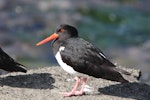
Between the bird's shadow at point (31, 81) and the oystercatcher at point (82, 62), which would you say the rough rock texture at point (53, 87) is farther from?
the oystercatcher at point (82, 62)

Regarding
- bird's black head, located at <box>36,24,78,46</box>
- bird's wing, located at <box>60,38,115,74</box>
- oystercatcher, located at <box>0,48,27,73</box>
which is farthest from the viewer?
oystercatcher, located at <box>0,48,27,73</box>

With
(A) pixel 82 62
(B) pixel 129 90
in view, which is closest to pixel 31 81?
(A) pixel 82 62

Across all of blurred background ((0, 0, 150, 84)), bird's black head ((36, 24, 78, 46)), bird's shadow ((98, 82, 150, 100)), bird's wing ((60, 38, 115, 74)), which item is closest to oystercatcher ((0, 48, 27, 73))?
bird's black head ((36, 24, 78, 46))

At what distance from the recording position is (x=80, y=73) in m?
9.55

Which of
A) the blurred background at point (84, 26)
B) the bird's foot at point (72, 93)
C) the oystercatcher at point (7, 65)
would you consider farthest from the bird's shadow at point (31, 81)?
the blurred background at point (84, 26)

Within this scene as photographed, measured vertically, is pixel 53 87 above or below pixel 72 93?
above

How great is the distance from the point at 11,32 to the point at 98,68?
489 inches

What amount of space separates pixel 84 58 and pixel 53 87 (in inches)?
34.4

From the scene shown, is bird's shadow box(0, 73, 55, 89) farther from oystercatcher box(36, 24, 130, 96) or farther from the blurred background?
the blurred background

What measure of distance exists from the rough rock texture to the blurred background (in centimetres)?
767

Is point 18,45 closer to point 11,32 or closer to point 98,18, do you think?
point 11,32

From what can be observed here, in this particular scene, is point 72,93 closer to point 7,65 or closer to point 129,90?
point 129,90

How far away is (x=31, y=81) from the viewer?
10.4m

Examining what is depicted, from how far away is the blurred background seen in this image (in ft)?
65.1
